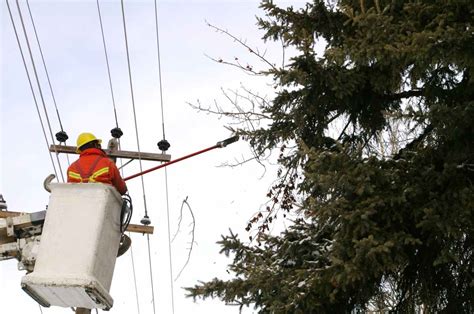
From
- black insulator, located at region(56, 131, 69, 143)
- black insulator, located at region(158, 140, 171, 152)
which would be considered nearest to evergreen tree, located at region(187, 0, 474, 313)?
black insulator, located at region(158, 140, 171, 152)

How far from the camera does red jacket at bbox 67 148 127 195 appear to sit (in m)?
8.48

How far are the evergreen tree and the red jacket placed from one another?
1427mm

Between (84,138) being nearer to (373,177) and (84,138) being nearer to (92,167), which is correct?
(92,167)

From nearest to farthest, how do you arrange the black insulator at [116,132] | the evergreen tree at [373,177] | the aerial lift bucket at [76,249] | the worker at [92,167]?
1. the evergreen tree at [373,177]
2. the aerial lift bucket at [76,249]
3. the worker at [92,167]
4. the black insulator at [116,132]

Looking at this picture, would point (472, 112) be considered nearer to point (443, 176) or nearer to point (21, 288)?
point (443, 176)

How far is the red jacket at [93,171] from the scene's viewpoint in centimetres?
848

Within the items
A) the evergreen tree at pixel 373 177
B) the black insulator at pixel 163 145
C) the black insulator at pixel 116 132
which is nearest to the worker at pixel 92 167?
the evergreen tree at pixel 373 177

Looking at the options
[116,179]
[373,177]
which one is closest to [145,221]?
[116,179]

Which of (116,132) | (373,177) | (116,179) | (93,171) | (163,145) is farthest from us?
(116,132)

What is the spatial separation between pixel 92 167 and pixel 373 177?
2.89 meters

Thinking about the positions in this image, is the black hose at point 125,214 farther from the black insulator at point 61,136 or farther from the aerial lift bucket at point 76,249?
the black insulator at point 61,136

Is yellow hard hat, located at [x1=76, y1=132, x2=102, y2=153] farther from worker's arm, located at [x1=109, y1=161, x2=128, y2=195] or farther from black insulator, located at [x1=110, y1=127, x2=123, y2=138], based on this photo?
black insulator, located at [x1=110, y1=127, x2=123, y2=138]

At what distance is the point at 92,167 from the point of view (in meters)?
8.52

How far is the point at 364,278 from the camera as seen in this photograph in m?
6.95
